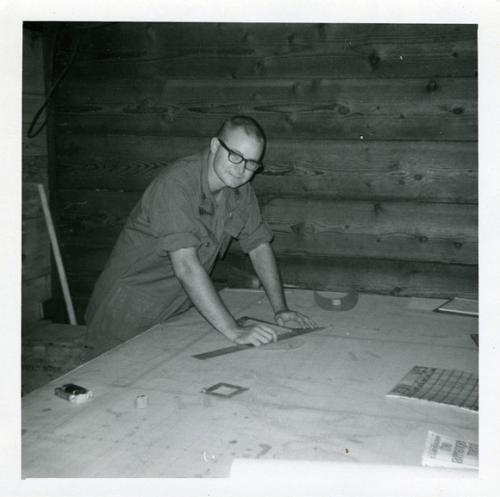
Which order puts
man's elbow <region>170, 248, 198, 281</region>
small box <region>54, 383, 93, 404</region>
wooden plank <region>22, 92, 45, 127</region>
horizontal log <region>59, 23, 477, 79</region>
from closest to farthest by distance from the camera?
Result: small box <region>54, 383, 93, 404</region>, man's elbow <region>170, 248, 198, 281</region>, horizontal log <region>59, 23, 477, 79</region>, wooden plank <region>22, 92, 45, 127</region>

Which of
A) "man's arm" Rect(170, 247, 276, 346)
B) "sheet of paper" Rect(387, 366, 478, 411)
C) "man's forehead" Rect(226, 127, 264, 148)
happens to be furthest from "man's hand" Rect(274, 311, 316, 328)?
"man's forehead" Rect(226, 127, 264, 148)

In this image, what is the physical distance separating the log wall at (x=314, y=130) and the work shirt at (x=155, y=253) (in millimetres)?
560

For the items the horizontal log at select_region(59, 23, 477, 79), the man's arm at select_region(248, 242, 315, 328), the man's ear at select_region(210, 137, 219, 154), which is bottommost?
the man's arm at select_region(248, 242, 315, 328)

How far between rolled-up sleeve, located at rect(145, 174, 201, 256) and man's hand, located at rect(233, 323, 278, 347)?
0.37 meters

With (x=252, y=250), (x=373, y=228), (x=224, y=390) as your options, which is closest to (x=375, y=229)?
(x=373, y=228)

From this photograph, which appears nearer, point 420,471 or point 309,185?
point 420,471

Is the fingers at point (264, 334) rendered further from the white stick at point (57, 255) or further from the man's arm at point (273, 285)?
the white stick at point (57, 255)

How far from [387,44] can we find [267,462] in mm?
2185

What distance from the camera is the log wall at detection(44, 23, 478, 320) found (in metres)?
2.83

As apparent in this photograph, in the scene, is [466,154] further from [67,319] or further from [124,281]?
[67,319]

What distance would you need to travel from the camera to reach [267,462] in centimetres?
120

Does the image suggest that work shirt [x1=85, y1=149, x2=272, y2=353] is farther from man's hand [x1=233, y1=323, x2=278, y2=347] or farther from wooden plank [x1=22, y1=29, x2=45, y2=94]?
wooden plank [x1=22, y1=29, x2=45, y2=94]

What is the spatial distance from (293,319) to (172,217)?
56cm
